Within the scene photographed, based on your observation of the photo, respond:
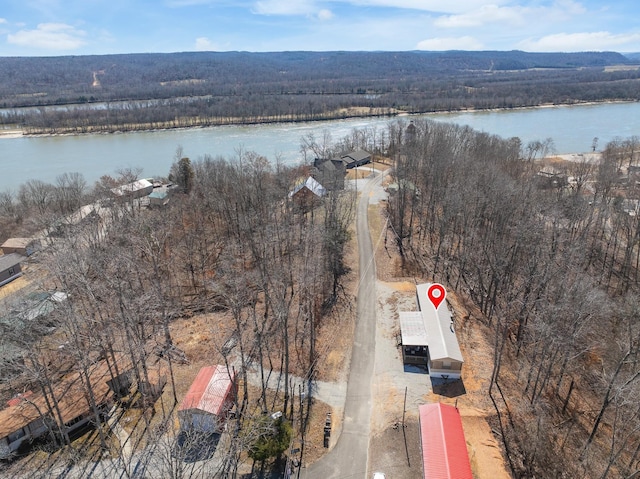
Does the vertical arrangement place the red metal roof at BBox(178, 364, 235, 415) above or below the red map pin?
below

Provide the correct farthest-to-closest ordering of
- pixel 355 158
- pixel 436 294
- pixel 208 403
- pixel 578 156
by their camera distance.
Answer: pixel 578 156 → pixel 355 158 → pixel 436 294 → pixel 208 403

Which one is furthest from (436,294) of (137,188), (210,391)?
(137,188)

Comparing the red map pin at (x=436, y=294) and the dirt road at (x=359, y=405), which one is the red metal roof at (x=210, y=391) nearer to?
the dirt road at (x=359, y=405)

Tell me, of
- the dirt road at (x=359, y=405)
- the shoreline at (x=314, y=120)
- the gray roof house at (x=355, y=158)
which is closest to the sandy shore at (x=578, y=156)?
the gray roof house at (x=355, y=158)

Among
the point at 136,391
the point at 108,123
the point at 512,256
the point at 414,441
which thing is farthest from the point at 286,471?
the point at 108,123

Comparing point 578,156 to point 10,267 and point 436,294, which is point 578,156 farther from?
point 10,267

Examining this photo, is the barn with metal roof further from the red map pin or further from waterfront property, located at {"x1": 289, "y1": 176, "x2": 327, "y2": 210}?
waterfront property, located at {"x1": 289, "y1": 176, "x2": 327, "y2": 210}

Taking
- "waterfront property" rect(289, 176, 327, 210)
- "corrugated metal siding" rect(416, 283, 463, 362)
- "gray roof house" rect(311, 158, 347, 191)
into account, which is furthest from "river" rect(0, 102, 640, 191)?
"corrugated metal siding" rect(416, 283, 463, 362)

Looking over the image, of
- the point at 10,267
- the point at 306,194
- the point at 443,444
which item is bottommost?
the point at 10,267

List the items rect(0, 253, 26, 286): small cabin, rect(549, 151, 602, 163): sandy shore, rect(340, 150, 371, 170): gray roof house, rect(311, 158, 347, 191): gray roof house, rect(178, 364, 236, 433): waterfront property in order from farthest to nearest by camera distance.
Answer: rect(549, 151, 602, 163): sandy shore, rect(340, 150, 371, 170): gray roof house, rect(311, 158, 347, 191): gray roof house, rect(0, 253, 26, 286): small cabin, rect(178, 364, 236, 433): waterfront property
